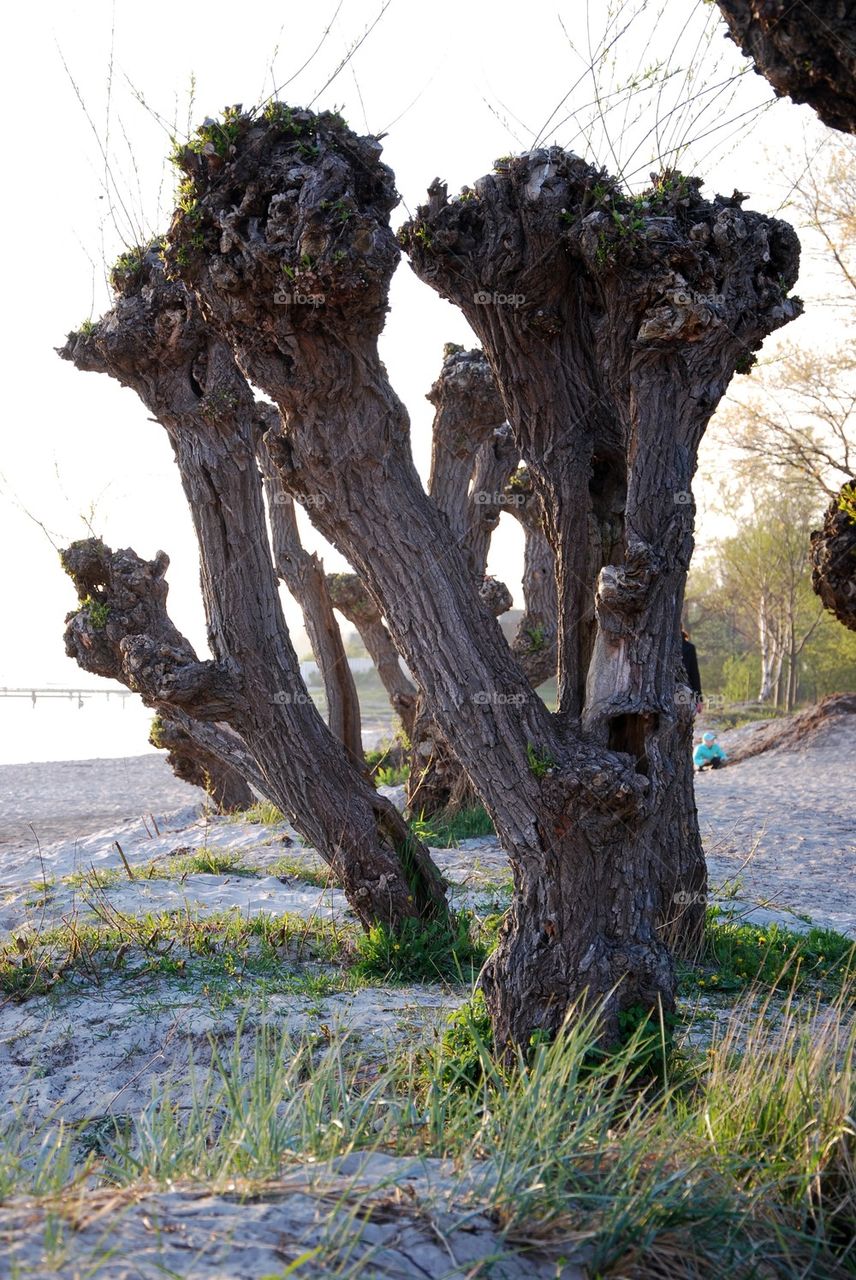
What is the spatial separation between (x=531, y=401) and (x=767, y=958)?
3290 mm

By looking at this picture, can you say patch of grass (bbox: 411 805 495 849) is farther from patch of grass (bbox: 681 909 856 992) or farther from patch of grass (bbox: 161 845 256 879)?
patch of grass (bbox: 681 909 856 992)

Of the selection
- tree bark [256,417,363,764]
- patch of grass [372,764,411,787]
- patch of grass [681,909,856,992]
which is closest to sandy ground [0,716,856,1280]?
patch of grass [681,909,856,992]

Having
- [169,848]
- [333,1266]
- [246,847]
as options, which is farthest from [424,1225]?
[169,848]

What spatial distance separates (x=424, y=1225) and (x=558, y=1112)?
52cm

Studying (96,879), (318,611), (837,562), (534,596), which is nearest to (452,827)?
(534,596)

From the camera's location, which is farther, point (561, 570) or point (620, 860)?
point (561, 570)

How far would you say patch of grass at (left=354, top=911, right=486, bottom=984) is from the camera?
5609mm

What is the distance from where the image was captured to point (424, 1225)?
89.1 inches

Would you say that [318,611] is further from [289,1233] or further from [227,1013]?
[289,1233]

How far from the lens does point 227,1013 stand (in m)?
4.89

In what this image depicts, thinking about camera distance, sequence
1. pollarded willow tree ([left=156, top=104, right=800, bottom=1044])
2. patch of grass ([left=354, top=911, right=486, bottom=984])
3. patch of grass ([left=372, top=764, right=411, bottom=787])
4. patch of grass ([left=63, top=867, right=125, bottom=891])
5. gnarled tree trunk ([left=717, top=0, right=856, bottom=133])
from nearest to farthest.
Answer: gnarled tree trunk ([left=717, top=0, right=856, bottom=133]) < pollarded willow tree ([left=156, top=104, right=800, bottom=1044]) < patch of grass ([left=354, top=911, right=486, bottom=984]) < patch of grass ([left=63, top=867, right=125, bottom=891]) < patch of grass ([left=372, top=764, right=411, bottom=787])

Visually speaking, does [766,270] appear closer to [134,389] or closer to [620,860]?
[620,860]

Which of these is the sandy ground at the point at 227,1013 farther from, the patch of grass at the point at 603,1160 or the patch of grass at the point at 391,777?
the patch of grass at the point at 391,777

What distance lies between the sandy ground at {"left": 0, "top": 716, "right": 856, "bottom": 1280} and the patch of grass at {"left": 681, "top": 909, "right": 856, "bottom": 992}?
58 centimetres
